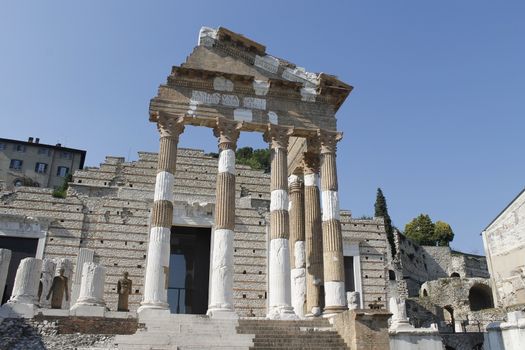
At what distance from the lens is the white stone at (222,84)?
18031 mm

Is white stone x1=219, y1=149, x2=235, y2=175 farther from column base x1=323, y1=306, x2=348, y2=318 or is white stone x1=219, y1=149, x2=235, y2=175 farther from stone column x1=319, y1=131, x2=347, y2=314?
column base x1=323, y1=306, x2=348, y2=318

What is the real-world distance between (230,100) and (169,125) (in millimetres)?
2615

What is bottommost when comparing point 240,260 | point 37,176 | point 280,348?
point 280,348

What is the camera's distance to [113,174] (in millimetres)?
22703

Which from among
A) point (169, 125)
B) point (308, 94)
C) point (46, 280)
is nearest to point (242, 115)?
point (169, 125)

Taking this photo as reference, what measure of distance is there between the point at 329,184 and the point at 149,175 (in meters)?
9.62

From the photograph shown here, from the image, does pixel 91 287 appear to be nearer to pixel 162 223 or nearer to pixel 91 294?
pixel 91 294

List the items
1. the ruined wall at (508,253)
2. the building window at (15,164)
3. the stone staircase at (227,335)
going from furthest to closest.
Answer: the building window at (15,164) < the ruined wall at (508,253) < the stone staircase at (227,335)

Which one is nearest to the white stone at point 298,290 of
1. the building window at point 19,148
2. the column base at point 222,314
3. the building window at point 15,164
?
the column base at point 222,314

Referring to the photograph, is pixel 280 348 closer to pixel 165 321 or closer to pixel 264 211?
pixel 165 321

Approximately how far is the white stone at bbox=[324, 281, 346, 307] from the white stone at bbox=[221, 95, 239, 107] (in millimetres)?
7562

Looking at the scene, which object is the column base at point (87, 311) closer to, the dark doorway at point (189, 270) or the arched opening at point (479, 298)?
the dark doorway at point (189, 270)

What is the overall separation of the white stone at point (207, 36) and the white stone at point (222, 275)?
7.57m

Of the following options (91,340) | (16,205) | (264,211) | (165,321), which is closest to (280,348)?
(165,321)
